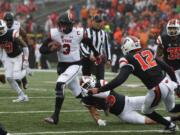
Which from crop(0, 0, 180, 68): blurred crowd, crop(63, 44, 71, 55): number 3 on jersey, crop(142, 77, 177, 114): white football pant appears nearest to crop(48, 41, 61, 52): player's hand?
crop(63, 44, 71, 55): number 3 on jersey

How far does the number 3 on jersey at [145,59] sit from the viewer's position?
26.4 ft

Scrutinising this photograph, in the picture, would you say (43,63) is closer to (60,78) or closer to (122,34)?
(122,34)

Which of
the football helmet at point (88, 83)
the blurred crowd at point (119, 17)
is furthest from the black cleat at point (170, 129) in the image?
the blurred crowd at point (119, 17)

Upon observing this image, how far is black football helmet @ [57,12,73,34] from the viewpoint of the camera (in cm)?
921

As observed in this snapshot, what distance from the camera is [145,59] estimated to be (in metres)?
8.09

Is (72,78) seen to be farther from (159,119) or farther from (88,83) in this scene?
(159,119)

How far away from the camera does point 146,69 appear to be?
8.09 meters

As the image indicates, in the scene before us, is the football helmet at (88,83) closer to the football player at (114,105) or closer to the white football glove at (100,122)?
the football player at (114,105)

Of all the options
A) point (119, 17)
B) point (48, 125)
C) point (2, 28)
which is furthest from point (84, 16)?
point (48, 125)

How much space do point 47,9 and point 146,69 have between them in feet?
72.1

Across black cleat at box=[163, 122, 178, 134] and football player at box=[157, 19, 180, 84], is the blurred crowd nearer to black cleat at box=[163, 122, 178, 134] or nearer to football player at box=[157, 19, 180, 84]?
football player at box=[157, 19, 180, 84]

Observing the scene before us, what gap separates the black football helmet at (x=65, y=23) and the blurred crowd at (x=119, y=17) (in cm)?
1236

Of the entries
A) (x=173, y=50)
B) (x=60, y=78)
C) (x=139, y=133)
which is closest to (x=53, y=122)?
(x=60, y=78)

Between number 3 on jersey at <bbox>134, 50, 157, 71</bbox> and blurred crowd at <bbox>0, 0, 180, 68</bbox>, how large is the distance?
1336 centimetres
